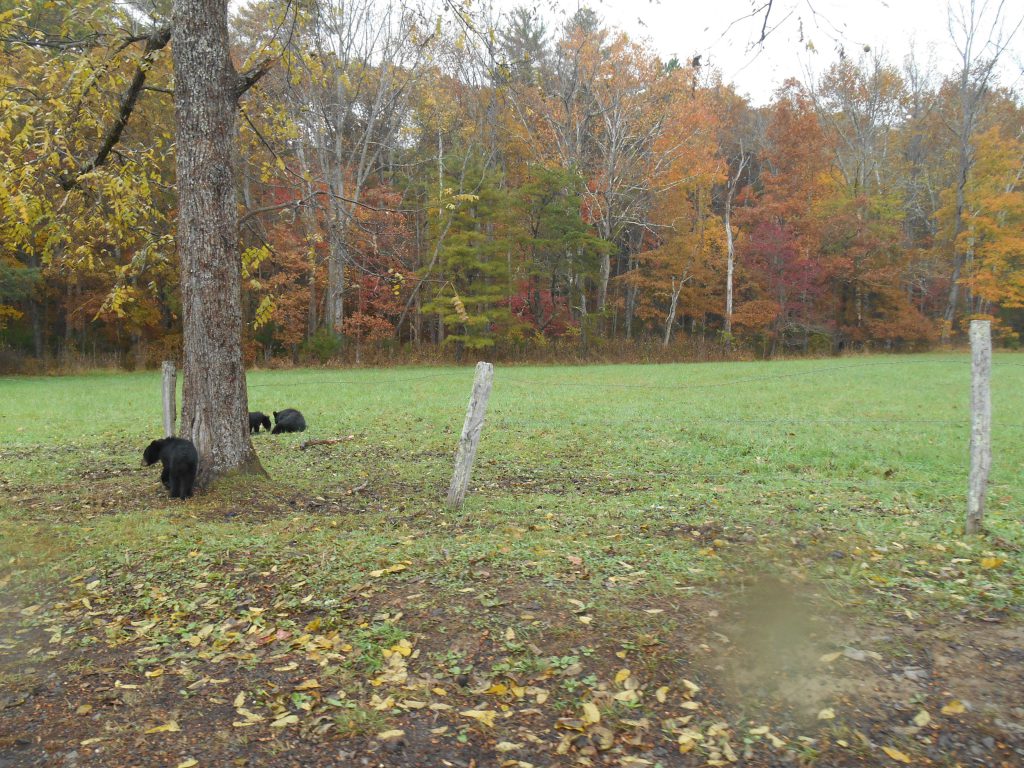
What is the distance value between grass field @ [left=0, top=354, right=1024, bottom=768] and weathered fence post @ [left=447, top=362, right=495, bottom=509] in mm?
222

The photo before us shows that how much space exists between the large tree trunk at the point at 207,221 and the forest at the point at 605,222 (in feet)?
62.9

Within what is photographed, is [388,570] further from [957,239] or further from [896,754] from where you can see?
[957,239]

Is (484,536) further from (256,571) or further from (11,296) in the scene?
(11,296)

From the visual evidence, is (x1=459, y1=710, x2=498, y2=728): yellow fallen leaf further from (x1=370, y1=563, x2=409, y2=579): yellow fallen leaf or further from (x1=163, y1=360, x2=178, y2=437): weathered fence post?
(x1=163, y1=360, x2=178, y2=437): weathered fence post

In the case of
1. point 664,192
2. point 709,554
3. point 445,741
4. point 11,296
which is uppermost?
point 664,192

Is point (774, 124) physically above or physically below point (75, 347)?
above

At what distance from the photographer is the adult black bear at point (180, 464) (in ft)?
21.6

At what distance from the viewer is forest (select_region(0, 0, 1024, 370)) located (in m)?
30.1

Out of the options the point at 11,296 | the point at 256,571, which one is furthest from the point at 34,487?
the point at 11,296

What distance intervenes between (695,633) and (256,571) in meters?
2.87

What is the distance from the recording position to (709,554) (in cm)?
519

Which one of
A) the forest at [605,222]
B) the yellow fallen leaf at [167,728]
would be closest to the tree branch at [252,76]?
the yellow fallen leaf at [167,728]

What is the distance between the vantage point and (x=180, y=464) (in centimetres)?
661

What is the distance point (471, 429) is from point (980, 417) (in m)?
3.91
